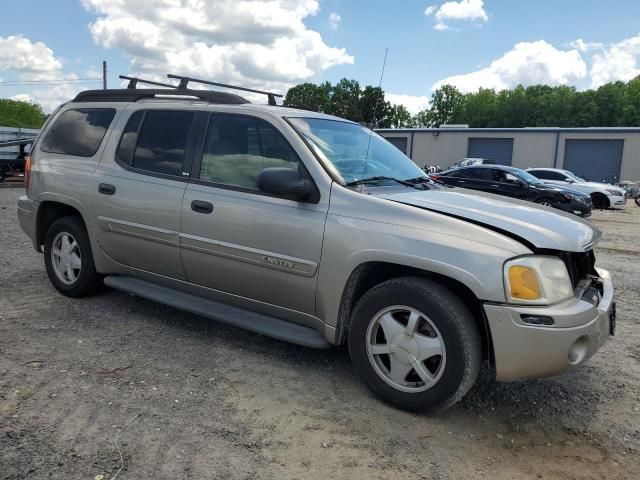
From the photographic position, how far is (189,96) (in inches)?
175

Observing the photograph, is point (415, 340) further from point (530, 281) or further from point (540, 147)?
point (540, 147)

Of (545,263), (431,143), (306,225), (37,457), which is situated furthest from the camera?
(431,143)

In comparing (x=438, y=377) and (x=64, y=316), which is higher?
(x=438, y=377)

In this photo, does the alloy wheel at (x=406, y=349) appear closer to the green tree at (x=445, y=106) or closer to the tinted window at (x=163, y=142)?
the tinted window at (x=163, y=142)

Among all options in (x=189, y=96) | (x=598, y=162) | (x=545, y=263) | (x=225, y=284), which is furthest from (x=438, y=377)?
(x=598, y=162)

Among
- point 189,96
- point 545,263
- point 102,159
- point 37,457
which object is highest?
point 189,96

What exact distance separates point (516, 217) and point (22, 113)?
12204 centimetres

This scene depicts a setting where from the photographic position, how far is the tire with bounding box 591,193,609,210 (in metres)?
20.0

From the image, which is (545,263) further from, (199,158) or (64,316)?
(64,316)

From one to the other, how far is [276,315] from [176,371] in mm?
769

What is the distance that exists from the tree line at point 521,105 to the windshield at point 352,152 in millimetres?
63776

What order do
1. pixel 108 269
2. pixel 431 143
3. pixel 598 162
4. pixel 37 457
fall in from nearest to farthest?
1. pixel 37 457
2. pixel 108 269
3. pixel 598 162
4. pixel 431 143

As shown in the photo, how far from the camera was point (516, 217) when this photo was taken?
3.27 m

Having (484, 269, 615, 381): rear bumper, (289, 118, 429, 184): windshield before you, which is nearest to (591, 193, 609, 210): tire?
(289, 118, 429, 184): windshield
